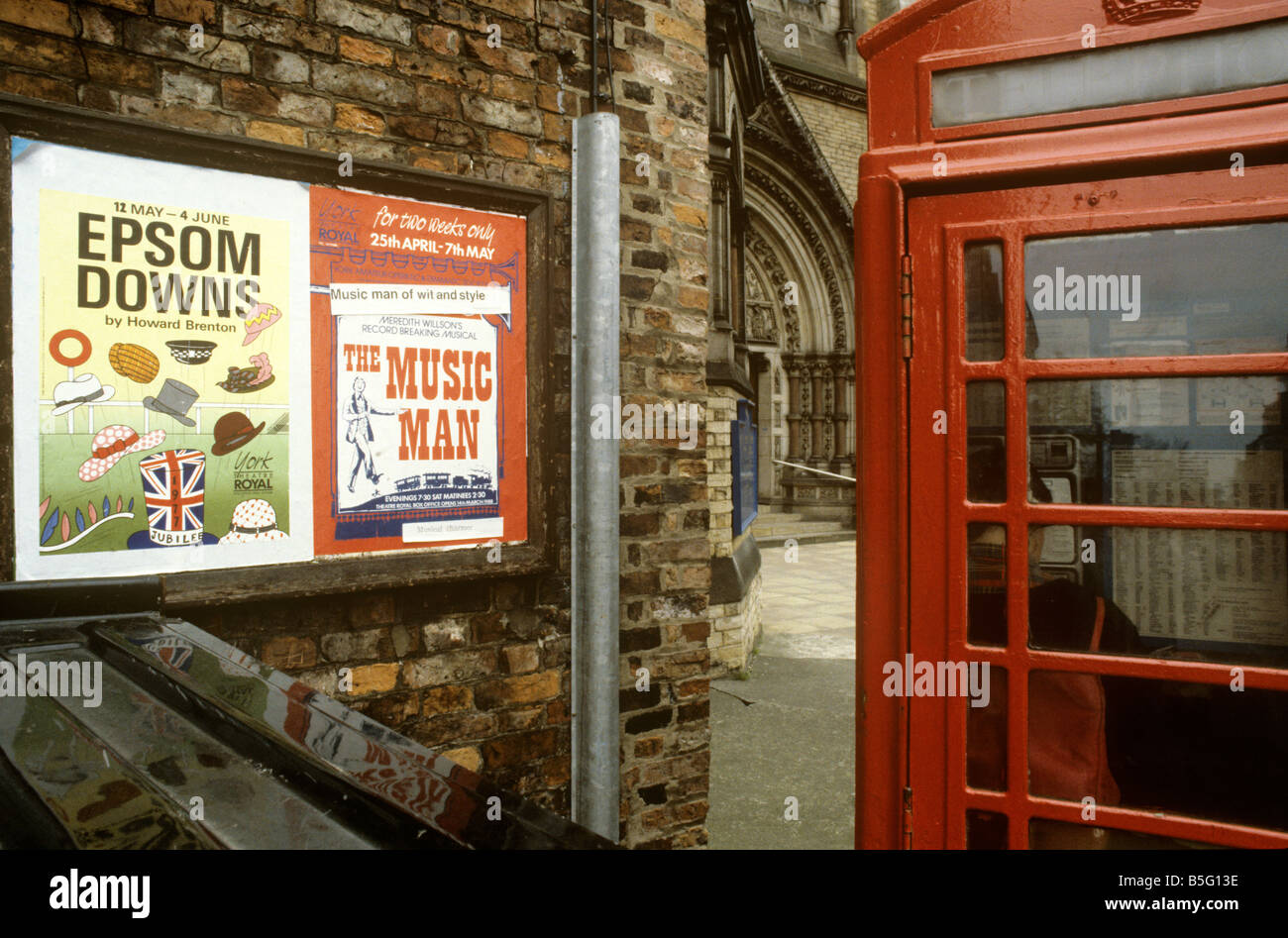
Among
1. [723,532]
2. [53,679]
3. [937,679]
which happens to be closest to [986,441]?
[937,679]

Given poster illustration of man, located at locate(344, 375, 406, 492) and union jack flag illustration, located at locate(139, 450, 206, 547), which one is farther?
poster illustration of man, located at locate(344, 375, 406, 492)

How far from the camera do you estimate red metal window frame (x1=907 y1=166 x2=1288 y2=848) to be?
5.85 feet

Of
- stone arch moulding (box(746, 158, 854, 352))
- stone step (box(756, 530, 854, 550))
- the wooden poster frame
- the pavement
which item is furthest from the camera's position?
stone arch moulding (box(746, 158, 854, 352))

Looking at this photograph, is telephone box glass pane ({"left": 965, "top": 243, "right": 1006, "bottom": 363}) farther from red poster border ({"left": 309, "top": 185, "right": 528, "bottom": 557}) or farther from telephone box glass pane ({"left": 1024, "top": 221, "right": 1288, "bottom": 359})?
red poster border ({"left": 309, "top": 185, "right": 528, "bottom": 557})

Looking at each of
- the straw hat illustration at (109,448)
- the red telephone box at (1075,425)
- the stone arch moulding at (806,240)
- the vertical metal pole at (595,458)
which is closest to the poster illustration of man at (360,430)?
the straw hat illustration at (109,448)

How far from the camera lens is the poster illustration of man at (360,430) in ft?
6.56

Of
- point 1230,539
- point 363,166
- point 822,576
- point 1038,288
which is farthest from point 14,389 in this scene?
point 822,576

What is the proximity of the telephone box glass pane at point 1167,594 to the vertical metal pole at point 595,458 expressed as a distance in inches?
44.9

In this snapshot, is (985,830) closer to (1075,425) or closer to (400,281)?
(1075,425)

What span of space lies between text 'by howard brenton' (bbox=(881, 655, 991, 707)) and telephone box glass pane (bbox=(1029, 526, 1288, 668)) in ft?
0.55

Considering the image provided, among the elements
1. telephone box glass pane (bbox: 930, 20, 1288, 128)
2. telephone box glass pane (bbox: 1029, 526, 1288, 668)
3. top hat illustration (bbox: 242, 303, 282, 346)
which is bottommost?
telephone box glass pane (bbox: 1029, 526, 1288, 668)

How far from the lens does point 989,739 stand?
1986mm

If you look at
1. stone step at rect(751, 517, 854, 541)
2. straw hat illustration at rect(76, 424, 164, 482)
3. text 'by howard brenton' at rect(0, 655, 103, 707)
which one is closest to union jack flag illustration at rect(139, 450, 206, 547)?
straw hat illustration at rect(76, 424, 164, 482)

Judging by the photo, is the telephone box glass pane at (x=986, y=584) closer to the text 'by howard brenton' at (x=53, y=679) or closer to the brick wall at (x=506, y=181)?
the brick wall at (x=506, y=181)
